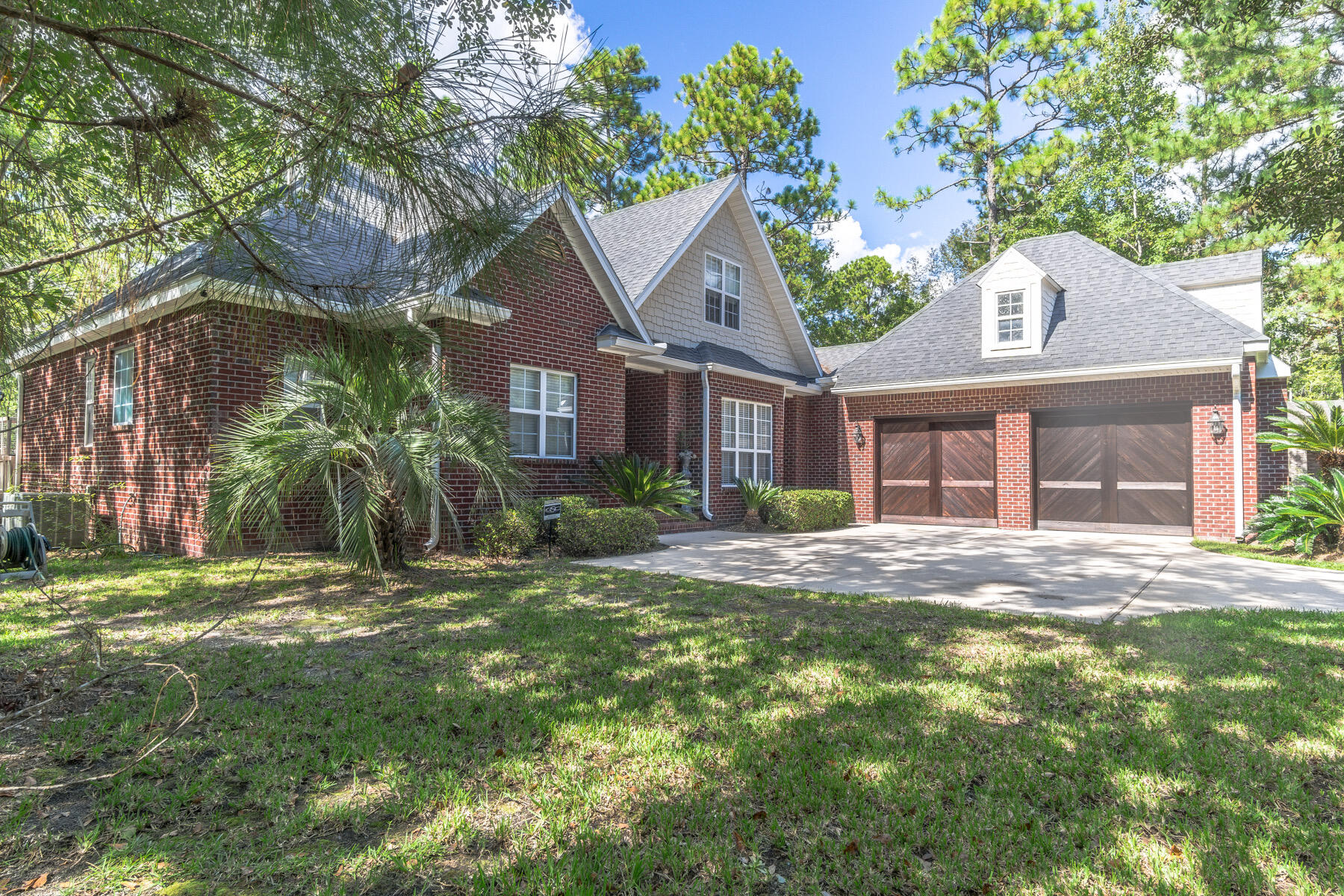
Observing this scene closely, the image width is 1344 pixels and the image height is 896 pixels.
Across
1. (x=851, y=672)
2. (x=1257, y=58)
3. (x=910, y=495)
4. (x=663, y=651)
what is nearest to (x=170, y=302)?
(x=663, y=651)

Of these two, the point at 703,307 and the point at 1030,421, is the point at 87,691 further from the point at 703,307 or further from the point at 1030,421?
the point at 1030,421

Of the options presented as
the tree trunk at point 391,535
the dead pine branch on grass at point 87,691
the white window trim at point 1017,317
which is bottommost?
the dead pine branch on grass at point 87,691

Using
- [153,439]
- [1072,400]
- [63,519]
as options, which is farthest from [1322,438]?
[63,519]

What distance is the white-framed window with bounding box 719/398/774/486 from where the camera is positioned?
1410 cm

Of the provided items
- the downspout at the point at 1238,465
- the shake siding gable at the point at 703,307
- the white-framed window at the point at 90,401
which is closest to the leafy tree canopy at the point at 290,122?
the white-framed window at the point at 90,401

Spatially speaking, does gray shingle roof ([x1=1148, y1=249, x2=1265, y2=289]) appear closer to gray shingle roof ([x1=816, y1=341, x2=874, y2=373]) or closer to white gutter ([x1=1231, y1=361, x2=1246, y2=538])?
white gutter ([x1=1231, y1=361, x2=1246, y2=538])

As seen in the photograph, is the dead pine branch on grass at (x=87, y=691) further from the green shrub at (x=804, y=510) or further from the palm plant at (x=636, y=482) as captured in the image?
the green shrub at (x=804, y=510)

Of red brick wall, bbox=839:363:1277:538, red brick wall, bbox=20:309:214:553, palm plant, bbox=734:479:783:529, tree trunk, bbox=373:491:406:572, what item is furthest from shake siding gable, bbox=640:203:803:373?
red brick wall, bbox=20:309:214:553

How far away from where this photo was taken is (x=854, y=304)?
30.1 metres

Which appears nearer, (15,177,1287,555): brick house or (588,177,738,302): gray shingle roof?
(15,177,1287,555): brick house

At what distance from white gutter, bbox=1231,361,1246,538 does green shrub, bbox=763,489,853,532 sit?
662 centimetres

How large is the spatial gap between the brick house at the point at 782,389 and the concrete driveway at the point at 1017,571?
189 cm

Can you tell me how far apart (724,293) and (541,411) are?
20.6 ft

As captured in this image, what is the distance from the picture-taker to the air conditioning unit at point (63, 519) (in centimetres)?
1010
